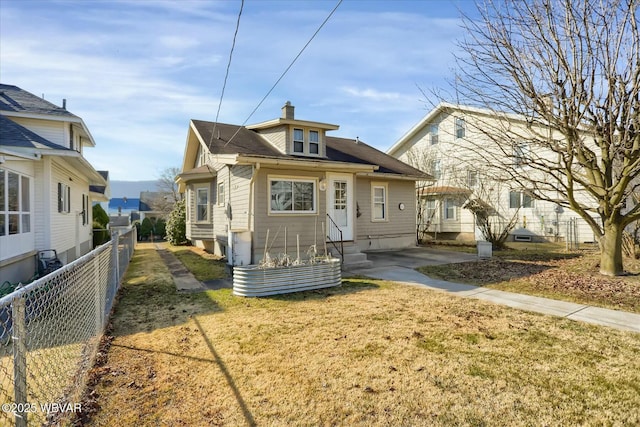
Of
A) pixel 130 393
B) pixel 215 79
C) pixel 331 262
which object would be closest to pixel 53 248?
pixel 215 79

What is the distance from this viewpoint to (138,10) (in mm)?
7285

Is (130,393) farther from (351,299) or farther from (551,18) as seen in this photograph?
(551,18)

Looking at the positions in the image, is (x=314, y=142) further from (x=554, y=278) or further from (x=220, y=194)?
(x=554, y=278)

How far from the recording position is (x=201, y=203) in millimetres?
15430

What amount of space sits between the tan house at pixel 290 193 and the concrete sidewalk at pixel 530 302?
92.5 inches

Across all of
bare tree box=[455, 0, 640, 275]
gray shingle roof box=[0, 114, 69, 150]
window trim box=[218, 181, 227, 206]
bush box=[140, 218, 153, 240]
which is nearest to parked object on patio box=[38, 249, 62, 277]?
gray shingle roof box=[0, 114, 69, 150]

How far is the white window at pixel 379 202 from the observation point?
50.6 ft

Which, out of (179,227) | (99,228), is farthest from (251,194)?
(99,228)

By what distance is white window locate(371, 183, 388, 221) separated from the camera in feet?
50.6

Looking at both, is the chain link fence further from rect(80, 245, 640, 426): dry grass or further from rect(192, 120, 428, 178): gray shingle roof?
rect(192, 120, 428, 178): gray shingle roof

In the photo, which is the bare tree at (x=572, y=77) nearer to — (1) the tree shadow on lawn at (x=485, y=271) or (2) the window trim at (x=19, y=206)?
(1) the tree shadow on lawn at (x=485, y=271)

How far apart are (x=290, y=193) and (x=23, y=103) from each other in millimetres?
10274

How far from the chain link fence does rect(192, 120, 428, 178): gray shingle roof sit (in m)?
6.88

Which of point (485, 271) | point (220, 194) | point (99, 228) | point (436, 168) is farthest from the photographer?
point (436, 168)
